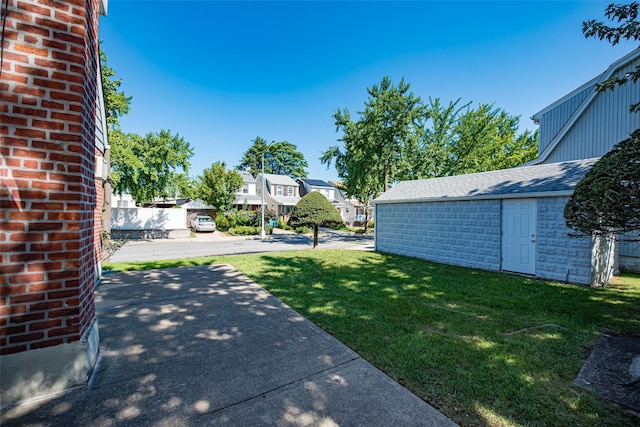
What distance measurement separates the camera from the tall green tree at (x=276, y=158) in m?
55.0

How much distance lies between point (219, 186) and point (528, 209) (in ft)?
74.6

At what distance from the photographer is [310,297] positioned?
19.1ft

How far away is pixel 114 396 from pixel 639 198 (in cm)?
579

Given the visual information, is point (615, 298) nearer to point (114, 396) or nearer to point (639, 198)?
point (639, 198)

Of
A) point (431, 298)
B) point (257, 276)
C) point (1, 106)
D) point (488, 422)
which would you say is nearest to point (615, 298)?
point (431, 298)

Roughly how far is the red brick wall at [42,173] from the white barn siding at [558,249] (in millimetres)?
9881

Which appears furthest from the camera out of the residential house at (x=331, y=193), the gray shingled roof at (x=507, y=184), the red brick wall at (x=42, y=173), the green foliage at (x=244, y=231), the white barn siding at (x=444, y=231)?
the residential house at (x=331, y=193)

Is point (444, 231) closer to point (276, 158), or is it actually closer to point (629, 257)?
point (629, 257)

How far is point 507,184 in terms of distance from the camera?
30.5 ft

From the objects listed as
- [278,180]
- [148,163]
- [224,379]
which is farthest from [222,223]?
[224,379]

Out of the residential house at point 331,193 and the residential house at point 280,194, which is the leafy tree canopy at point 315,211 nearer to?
the residential house at point 280,194

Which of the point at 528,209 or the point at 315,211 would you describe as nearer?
the point at 528,209

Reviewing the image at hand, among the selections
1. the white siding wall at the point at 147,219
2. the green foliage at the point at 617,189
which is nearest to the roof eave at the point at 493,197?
the green foliage at the point at 617,189

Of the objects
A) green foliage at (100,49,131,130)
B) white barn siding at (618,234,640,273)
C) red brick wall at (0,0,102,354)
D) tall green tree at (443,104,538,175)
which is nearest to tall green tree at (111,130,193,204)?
green foliage at (100,49,131,130)
